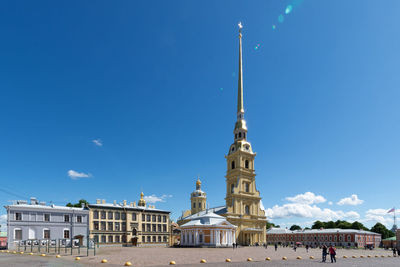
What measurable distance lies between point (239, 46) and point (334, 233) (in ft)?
245

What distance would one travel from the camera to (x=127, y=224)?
68500 mm

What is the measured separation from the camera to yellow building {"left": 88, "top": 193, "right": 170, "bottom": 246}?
211 feet

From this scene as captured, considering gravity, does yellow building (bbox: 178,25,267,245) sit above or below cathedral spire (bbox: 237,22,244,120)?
below

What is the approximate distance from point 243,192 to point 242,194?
1.03 m

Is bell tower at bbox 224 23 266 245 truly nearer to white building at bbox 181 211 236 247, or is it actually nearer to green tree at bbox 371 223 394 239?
white building at bbox 181 211 236 247

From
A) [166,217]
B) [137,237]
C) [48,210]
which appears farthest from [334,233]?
[48,210]

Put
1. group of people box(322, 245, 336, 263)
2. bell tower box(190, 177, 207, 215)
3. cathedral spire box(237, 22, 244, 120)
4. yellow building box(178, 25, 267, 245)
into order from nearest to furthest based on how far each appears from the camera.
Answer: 1. group of people box(322, 245, 336, 263)
2. yellow building box(178, 25, 267, 245)
3. cathedral spire box(237, 22, 244, 120)
4. bell tower box(190, 177, 207, 215)

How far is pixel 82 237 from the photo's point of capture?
60844 millimetres

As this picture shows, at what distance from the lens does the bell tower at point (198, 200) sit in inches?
4198

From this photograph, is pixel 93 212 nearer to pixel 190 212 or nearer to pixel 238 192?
pixel 238 192

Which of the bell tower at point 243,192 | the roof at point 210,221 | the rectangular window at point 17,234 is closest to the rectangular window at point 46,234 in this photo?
the rectangular window at point 17,234


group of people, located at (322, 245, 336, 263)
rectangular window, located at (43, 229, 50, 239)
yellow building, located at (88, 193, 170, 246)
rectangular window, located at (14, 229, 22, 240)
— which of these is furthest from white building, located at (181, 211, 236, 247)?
group of people, located at (322, 245, 336, 263)

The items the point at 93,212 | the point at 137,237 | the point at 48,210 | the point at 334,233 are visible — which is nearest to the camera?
the point at 48,210

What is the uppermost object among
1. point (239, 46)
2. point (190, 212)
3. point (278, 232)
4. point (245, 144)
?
point (239, 46)
